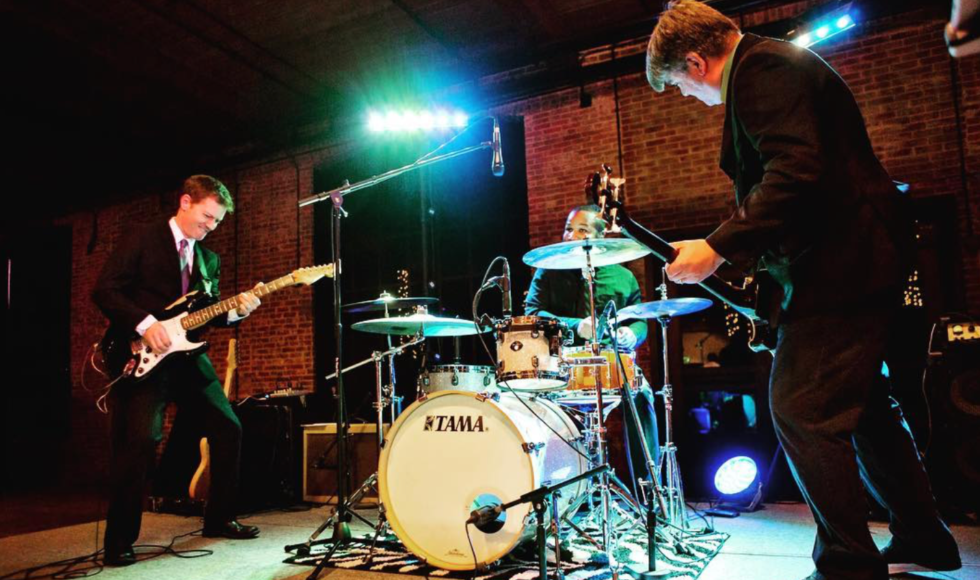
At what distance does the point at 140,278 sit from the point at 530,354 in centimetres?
263

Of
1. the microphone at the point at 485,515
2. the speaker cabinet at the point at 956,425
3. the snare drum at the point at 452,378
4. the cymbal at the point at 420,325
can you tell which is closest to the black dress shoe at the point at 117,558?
the cymbal at the point at 420,325

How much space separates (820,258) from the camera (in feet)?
6.73

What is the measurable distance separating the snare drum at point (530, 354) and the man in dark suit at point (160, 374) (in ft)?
5.98

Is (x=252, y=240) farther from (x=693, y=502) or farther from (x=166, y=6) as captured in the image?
(x=693, y=502)

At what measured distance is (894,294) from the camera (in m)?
2.04

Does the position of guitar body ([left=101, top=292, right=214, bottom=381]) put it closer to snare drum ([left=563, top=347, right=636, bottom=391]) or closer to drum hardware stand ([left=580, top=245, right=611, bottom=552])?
snare drum ([left=563, top=347, right=636, bottom=391])

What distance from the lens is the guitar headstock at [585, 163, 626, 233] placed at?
262 centimetres

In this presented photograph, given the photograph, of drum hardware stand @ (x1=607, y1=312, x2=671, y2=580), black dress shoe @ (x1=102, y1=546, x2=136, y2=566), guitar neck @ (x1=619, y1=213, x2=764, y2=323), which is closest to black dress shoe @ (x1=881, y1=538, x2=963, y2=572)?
drum hardware stand @ (x1=607, y1=312, x2=671, y2=580)

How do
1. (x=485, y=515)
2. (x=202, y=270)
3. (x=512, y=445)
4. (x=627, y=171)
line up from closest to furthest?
(x=485, y=515)
(x=512, y=445)
(x=202, y=270)
(x=627, y=171)

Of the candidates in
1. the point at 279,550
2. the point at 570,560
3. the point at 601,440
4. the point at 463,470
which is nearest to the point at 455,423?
the point at 463,470

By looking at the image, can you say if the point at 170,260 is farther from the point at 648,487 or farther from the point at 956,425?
the point at 956,425

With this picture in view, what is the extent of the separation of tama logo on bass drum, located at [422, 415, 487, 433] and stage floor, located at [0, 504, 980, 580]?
2.59ft

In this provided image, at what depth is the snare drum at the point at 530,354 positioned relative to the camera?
11.2 ft

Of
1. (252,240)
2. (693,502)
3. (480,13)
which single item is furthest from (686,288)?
(252,240)
